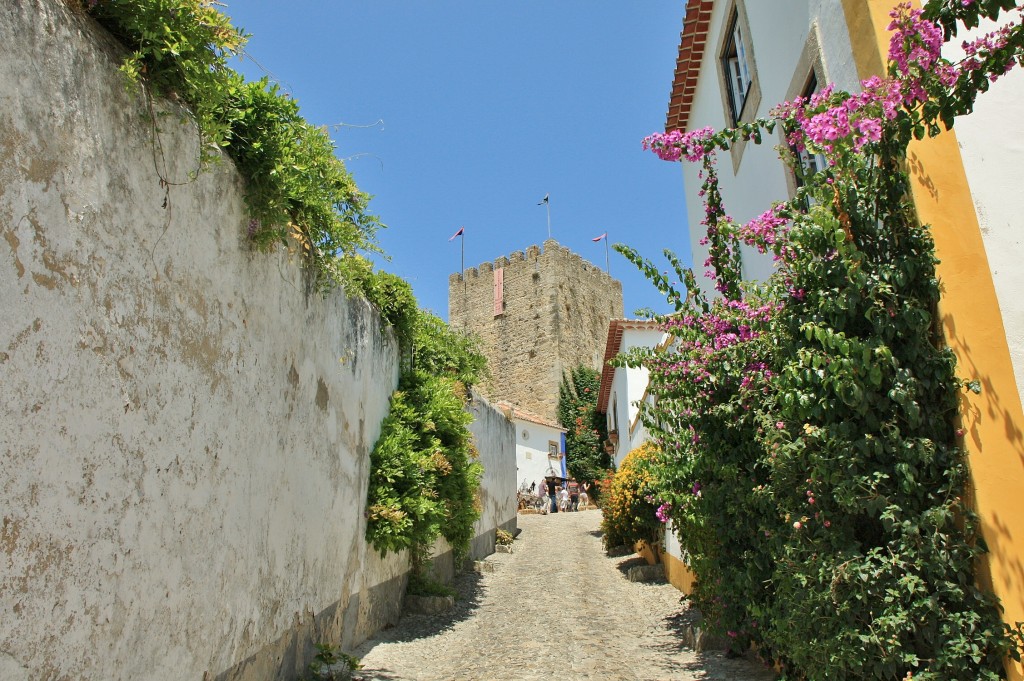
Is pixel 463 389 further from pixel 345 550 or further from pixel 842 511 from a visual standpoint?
pixel 842 511

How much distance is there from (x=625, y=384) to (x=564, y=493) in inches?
448

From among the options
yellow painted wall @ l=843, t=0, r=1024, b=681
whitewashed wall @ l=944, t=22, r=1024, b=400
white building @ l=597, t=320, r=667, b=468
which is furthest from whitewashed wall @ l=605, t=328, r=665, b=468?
yellow painted wall @ l=843, t=0, r=1024, b=681

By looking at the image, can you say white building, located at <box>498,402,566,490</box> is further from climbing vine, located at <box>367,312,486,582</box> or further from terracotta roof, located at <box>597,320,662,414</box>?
climbing vine, located at <box>367,312,486,582</box>

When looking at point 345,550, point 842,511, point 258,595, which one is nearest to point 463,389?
point 345,550

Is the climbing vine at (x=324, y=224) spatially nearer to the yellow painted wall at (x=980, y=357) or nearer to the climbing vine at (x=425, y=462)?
the climbing vine at (x=425, y=462)

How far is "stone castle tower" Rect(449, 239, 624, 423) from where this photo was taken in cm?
3444

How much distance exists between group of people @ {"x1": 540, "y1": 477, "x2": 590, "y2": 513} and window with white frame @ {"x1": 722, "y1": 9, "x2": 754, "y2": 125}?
2132 centimetres

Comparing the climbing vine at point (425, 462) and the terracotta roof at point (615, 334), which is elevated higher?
the terracotta roof at point (615, 334)

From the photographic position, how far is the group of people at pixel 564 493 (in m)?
27.4

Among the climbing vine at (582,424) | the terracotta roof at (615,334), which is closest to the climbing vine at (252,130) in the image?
the terracotta roof at (615,334)

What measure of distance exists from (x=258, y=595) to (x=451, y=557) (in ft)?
20.1

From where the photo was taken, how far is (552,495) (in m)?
31.5

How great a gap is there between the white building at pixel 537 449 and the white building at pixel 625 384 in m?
9.36

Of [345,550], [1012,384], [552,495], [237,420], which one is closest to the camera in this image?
Result: [1012,384]
